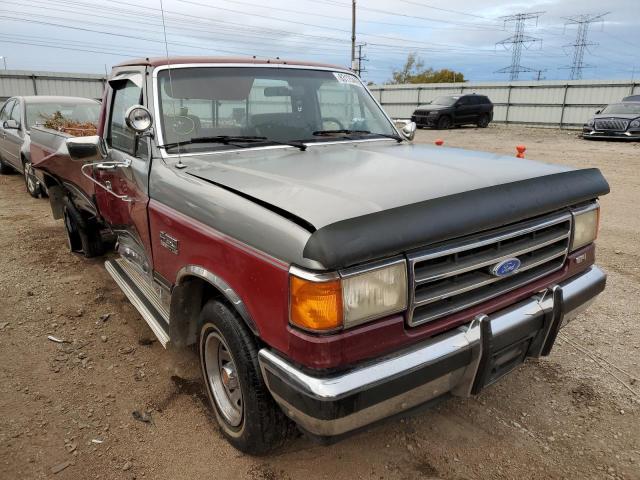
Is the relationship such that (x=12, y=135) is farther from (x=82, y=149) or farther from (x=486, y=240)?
(x=486, y=240)

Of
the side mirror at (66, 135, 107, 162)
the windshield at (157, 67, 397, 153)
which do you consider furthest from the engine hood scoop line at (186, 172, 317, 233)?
the side mirror at (66, 135, 107, 162)

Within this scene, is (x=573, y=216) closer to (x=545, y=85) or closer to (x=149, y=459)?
(x=149, y=459)

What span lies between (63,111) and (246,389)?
8182 mm

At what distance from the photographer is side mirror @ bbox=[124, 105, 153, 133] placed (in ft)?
9.30

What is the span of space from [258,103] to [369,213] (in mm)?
1844

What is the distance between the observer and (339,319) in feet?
5.98

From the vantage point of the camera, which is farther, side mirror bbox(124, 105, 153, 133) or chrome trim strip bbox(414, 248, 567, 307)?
side mirror bbox(124, 105, 153, 133)

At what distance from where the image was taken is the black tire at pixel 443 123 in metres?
23.8

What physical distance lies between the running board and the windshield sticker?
7.45 feet

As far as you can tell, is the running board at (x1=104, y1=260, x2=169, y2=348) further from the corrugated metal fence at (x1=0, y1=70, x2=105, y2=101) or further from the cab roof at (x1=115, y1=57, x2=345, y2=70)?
the corrugated metal fence at (x1=0, y1=70, x2=105, y2=101)

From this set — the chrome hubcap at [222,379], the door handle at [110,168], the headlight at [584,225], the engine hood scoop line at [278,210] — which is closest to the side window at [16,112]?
the door handle at [110,168]

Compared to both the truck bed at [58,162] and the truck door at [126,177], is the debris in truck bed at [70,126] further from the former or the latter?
the truck door at [126,177]

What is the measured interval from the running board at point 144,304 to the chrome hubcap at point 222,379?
0.37m

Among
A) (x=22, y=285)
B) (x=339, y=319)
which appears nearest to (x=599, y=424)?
(x=339, y=319)
